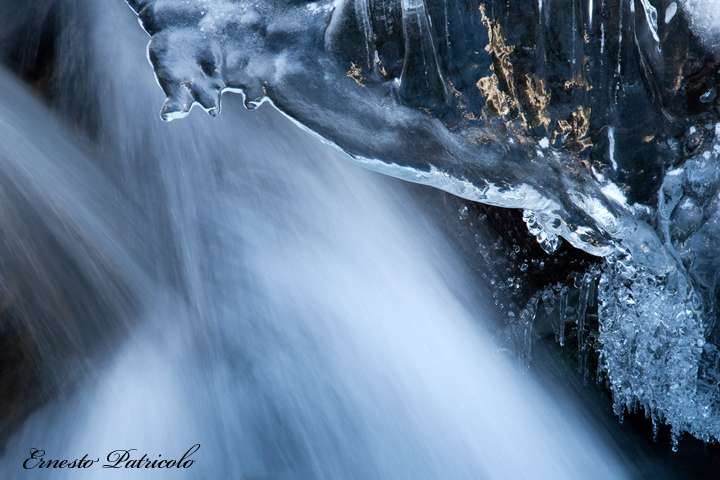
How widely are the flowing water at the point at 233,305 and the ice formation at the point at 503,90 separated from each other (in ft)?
2.70

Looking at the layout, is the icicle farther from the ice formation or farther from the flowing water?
the ice formation

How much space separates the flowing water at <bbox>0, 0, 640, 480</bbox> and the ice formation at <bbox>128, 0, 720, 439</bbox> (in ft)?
2.70

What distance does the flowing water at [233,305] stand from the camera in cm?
238

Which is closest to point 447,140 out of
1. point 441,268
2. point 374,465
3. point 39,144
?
point 441,268

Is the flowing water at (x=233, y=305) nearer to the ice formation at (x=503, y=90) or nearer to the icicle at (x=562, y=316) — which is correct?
the icicle at (x=562, y=316)

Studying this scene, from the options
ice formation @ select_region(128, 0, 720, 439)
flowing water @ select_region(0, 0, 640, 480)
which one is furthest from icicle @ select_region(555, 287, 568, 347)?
ice formation @ select_region(128, 0, 720, 439)

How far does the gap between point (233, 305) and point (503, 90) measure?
1842 mm

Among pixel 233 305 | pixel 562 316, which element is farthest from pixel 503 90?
pixel 233 305

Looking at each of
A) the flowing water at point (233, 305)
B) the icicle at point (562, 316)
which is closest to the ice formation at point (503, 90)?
the icicle at point (562, 316)

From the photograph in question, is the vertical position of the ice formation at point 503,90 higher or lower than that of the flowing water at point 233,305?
higher

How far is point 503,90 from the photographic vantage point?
53.9 inches

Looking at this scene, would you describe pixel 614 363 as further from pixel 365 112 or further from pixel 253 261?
pixel 253 261

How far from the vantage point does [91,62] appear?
246 centimetres

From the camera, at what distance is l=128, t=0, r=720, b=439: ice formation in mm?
1291
